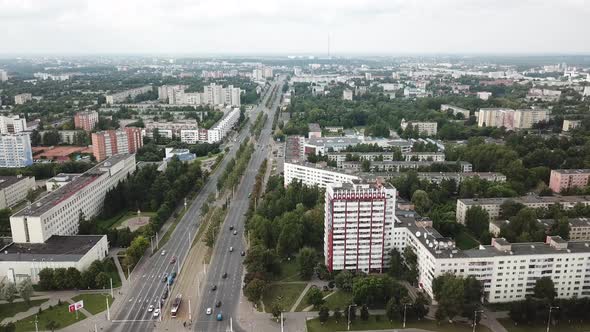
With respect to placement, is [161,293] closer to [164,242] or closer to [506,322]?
[164,242]

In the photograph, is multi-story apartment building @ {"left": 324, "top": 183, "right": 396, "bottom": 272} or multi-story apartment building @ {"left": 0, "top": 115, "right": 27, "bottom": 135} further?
multi-story apartment building @ {"left": 0, "top": 115, "right": 27, "bottom": 135}

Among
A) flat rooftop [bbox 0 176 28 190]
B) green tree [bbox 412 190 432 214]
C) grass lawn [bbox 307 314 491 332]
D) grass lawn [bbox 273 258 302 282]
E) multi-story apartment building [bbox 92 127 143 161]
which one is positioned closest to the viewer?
grass lawn [bbox 307 314 491 332]

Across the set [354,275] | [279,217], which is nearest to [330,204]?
[354,275]

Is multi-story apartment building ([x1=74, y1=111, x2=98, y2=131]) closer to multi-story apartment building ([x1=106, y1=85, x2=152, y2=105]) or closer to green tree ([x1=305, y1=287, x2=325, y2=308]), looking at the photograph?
multi-story apartment building ([x1=106, y1=85, x2=152, y2=105])

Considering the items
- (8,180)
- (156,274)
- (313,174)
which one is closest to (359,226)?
(156,274)

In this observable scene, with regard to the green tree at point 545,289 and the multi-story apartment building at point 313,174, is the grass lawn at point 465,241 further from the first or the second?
the multi-story apartment building at point 313,174

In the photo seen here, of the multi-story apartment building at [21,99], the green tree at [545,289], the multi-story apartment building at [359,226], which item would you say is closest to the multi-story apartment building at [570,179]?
the green tree at [545,289]

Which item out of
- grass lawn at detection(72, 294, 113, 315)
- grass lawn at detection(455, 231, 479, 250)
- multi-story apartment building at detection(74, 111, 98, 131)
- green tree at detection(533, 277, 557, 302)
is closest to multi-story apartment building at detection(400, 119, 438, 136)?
grass lawn at detection(455, 231, 479, 250)
